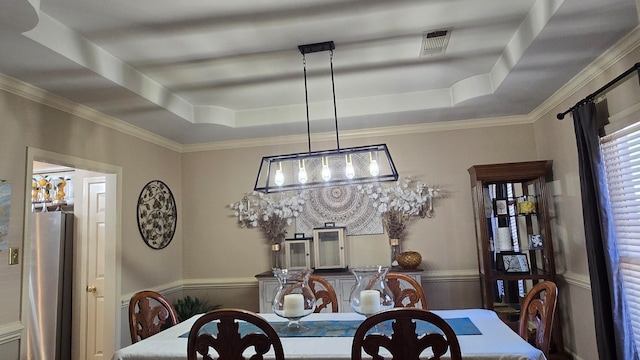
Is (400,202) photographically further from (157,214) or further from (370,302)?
(157,214)

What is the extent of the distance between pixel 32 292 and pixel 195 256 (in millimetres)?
1554

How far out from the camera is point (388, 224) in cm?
418

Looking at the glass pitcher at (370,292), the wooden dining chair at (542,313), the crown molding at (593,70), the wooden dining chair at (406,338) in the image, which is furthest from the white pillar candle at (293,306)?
the crown molding at (593,70)

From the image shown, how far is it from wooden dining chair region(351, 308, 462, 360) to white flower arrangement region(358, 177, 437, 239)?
2558 mm

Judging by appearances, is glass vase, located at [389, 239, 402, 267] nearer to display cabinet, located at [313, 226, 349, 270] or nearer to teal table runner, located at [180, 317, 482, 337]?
display cabinet, located at [313, 226, 349, 270]

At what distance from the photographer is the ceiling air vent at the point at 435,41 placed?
266 cm

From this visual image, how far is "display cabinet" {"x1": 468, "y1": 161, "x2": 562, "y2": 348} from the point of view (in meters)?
3.68

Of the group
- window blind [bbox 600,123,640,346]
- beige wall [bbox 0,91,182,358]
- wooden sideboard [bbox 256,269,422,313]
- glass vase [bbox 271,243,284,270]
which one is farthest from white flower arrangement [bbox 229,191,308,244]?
window blind [bbox 600,123,640,346]

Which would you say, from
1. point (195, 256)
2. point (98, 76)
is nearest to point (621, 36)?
point (98, 76)

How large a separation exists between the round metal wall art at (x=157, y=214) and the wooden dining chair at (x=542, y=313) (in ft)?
11.1

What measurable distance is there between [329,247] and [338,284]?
40 centimetres

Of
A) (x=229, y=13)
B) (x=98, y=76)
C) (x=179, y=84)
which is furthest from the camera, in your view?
(x=179, y=84)

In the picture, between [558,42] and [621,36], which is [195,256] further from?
[621,36]

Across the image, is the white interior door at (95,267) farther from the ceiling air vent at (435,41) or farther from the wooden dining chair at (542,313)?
the wooden dining chair at (542,313)
